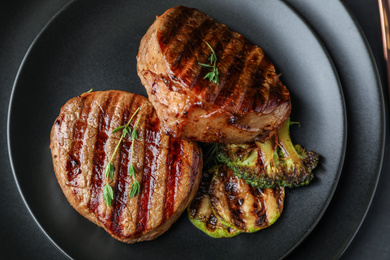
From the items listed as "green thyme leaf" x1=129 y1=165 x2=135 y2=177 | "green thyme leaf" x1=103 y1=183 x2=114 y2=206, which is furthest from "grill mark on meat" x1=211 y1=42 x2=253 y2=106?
"green thyme leaf" x1=103 y1=183 x2=114 y2=206

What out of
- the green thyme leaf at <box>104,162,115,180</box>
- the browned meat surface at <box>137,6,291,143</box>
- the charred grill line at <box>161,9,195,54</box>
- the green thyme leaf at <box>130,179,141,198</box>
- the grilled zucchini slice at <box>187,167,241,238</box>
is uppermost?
the charred grill line at <box>161,9,195,54</box>

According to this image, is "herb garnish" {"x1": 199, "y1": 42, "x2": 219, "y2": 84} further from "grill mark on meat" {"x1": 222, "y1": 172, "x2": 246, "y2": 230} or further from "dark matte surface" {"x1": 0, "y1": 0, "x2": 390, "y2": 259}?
"dark matte surface" {"x1": 0, "y1": 0, "x2": 390, "y2": 259}

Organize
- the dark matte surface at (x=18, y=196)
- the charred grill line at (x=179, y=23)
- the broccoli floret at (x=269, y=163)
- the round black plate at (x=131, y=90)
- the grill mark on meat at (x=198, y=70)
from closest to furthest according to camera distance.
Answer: the grill mark on meat at (x=198, y=70) < the charred grill line at (x=179, y=23) < the broccoli floret at (x=269, y=163) < the round black plate at (x=131, y=90) < the dark matte surface at (x=18, y=196)

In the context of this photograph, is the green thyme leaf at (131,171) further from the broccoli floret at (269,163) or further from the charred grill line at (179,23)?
the charred grill line at (179,23)

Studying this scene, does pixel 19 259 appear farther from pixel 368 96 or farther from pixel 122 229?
pixel 368 96

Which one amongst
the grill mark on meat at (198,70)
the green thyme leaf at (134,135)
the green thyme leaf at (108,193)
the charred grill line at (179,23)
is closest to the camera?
the grill mark on meat at (198,70)

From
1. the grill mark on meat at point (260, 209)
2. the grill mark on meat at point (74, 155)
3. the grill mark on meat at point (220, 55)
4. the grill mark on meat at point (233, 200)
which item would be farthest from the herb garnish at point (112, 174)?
the grill mark on meat at point (260, 209)
